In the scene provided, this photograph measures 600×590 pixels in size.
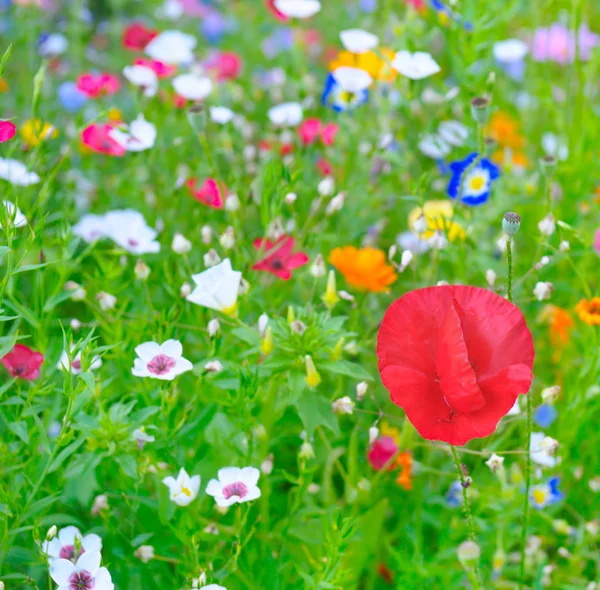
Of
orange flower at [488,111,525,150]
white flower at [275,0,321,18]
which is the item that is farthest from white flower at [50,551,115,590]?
orange flower at [488,111,525,150]

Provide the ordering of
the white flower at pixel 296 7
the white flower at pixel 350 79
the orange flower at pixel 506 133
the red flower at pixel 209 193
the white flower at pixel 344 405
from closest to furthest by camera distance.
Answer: the white flower at pixel 344 405, the red flower at pixel 209 193, the white flower at pixel 350 79, the white flower at pixel 296 7, the orange flower at pixel 506 133

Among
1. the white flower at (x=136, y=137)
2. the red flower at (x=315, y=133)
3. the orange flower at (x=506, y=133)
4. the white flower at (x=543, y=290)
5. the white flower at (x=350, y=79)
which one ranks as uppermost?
the white flower at (x=350, y=79)

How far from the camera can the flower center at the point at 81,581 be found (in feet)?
2.97

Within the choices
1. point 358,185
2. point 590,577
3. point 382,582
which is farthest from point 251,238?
point 590,577

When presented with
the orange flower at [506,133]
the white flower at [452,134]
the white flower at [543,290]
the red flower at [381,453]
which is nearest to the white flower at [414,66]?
the white flower at [452,134]

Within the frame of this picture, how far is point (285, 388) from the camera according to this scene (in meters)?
1.15

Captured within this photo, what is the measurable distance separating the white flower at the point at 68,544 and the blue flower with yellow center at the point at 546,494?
2.17ft

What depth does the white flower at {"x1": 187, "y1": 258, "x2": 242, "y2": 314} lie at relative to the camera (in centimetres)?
105

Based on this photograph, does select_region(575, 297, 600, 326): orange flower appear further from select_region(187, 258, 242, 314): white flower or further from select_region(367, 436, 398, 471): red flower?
select_region(187, 258, 242, 314): white flower

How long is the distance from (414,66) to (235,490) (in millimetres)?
855

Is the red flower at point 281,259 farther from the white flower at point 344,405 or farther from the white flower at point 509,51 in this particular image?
the white flower at point 509,51

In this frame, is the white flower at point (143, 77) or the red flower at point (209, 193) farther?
the white flower at point (143, 77)

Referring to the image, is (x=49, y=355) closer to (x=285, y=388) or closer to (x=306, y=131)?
(x=285, y=388)

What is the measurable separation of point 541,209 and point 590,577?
2.18ft
